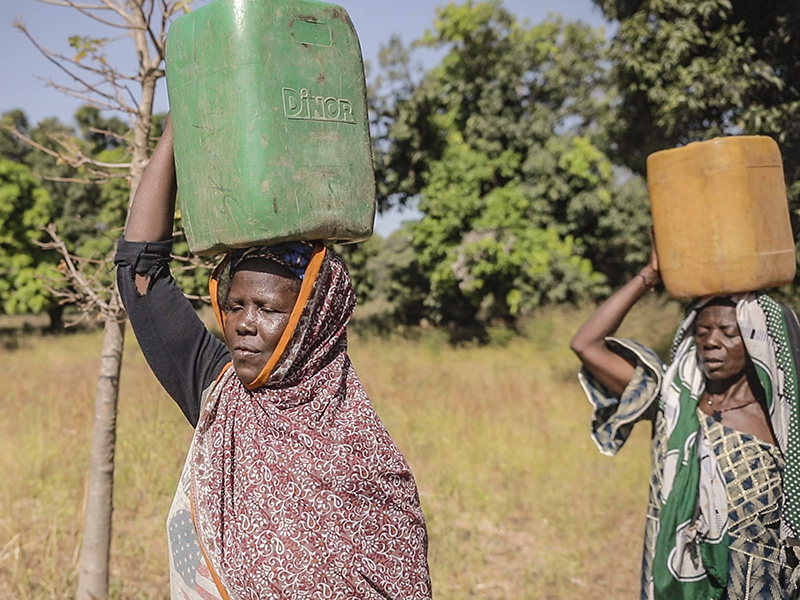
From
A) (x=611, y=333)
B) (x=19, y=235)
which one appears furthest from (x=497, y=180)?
(x=611, y=333)

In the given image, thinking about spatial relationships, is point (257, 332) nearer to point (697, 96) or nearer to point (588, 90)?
point (697, 96)

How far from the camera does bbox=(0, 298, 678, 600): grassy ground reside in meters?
4.23

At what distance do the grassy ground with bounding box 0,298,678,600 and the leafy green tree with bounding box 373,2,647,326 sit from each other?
236 inches

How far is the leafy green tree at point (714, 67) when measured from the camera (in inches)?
274

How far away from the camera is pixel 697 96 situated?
743 centimetres

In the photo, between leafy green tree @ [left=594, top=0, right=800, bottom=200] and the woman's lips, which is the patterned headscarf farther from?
leafy green tree @ [left=594, top=0, right=800, bottom=200]

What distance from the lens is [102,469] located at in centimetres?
288

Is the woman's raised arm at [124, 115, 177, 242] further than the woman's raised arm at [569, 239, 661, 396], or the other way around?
the woman's raised arm at [569, 239, 661, 396]

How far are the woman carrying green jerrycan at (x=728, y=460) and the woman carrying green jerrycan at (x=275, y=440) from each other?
1.22 m

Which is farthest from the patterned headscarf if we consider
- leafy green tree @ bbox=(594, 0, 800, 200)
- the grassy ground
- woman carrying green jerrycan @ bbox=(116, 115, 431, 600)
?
leafy green tree @ bbox=(594, 0, 800, 200)

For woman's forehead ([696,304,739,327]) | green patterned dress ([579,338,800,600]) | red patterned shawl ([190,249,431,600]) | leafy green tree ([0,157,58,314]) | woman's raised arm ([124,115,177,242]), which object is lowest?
green patterned dress ([579,338,800,600])

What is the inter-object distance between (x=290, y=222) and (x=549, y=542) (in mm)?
4017

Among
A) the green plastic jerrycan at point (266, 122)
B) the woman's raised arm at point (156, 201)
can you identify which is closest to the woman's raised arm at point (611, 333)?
the green plastic jerrycan at point (266, 122)

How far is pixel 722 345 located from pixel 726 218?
41cm
